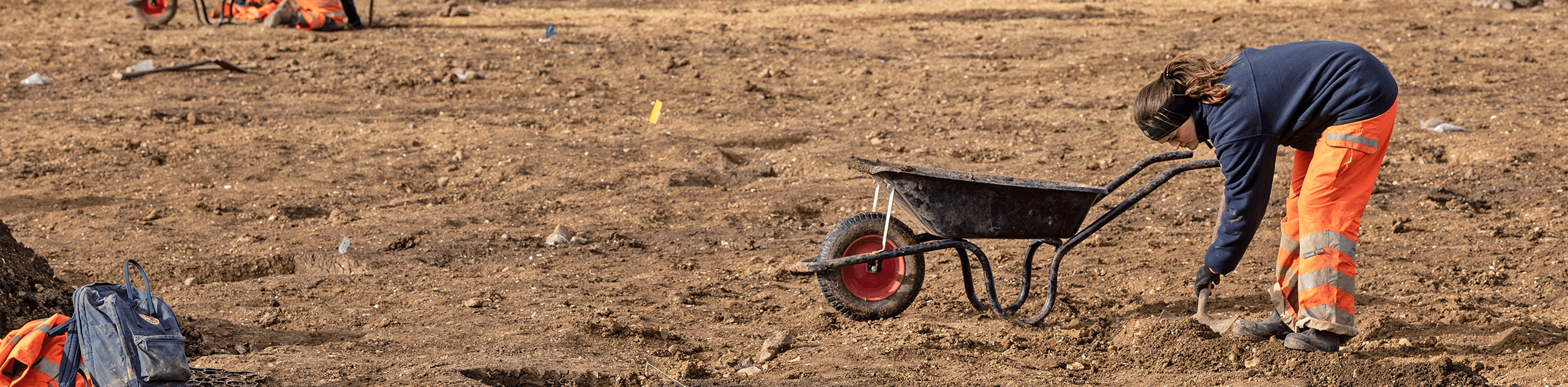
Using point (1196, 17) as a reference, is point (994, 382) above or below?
below

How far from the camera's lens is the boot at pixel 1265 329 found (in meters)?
3.56

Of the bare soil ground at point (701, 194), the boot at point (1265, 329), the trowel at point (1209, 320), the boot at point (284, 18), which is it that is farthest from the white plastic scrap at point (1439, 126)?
the boot at point (284, 18)

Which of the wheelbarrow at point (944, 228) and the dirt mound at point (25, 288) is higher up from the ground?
the wheelbarrow at point (944, 228)

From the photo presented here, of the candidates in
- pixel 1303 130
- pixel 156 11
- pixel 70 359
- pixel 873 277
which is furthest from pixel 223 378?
pixel 156 11

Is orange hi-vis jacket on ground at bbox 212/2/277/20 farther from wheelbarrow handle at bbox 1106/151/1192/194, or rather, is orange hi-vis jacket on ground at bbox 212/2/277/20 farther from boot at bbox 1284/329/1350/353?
boot at bbox 1284/329/1350/353

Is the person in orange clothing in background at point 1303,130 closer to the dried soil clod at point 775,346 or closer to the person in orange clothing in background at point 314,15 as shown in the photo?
the dried soil clod at point 775,346

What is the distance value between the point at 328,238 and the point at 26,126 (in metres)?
3.62

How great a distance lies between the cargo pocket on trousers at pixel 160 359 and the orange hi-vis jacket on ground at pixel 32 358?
0.23m

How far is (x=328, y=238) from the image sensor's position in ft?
16.5

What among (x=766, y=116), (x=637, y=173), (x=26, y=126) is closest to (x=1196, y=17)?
(x=766, y=116)

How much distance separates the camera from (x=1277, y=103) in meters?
2.96

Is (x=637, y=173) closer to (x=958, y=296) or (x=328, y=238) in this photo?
(x=328, y=238)

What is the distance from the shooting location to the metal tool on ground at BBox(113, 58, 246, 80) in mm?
8445

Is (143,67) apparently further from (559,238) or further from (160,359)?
(160,359)
